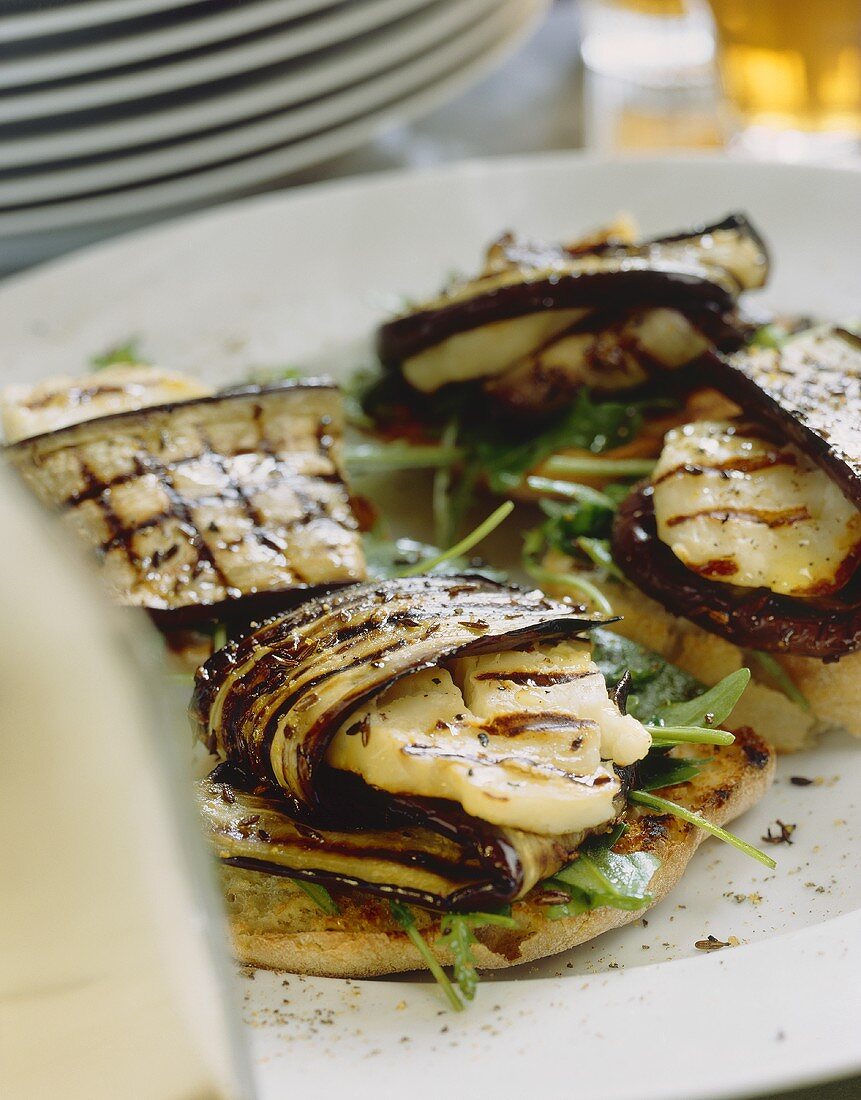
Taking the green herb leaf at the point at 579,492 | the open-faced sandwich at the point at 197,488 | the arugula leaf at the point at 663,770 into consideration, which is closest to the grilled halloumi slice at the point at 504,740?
the arugula leaf at the point at 663,770

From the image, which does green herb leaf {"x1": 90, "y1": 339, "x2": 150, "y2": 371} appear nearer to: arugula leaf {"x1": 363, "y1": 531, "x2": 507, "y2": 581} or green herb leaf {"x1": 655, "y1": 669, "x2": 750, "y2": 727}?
arugula leaf {"x1": 363, "y1": 531, "x2": 507, "y2": 581}

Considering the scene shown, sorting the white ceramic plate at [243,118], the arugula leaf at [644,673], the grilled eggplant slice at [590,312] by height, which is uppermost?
the white ceramic plate at [243,118]

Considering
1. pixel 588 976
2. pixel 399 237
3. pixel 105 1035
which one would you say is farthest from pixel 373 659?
pixel 399 237

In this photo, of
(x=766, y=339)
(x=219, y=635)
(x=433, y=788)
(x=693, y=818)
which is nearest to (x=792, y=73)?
(x=766, y=339)

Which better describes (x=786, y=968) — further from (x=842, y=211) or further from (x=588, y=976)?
(x=842, y=211)

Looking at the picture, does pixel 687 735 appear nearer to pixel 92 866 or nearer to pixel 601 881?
pixel 601 881

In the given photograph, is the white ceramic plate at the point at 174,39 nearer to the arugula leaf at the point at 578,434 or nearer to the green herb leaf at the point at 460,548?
the arugula leaf at the point at 578,434
